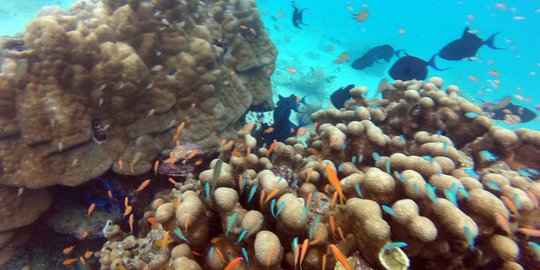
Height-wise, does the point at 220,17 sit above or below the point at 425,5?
above

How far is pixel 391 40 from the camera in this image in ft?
144

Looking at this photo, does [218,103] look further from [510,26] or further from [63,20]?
[510,26]

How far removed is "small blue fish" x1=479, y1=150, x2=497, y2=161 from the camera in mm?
3581

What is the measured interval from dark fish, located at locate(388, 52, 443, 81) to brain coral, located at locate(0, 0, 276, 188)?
3191 mm

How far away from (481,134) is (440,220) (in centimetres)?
259

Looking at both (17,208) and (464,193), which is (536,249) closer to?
(464,193)

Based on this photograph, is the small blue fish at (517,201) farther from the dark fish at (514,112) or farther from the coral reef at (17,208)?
the coral reef at (17,208)

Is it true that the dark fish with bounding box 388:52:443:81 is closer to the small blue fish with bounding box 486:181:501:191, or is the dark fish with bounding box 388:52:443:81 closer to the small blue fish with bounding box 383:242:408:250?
the small blue fish with bounding box 486:181:501:191

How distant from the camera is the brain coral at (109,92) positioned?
13.4 ft

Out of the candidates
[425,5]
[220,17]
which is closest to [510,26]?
[425,5]

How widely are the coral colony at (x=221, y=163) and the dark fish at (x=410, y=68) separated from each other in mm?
377

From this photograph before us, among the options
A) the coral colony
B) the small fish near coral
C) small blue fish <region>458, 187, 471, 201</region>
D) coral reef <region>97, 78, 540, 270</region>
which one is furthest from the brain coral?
small blue fish <region>458, 187, 471, 201</region>

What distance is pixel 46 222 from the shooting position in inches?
192

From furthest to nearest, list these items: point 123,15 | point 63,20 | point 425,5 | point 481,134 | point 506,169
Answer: point 425,5 < point 123,15 < point 63,20 < point 481,134 < point 506,169
